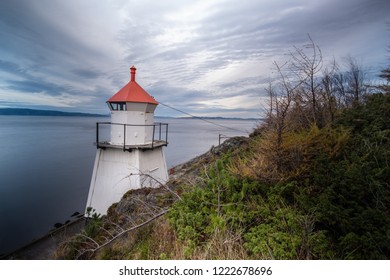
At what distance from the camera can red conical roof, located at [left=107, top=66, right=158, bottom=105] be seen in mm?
6035

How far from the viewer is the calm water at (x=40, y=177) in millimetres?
8492

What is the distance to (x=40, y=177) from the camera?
1117cm

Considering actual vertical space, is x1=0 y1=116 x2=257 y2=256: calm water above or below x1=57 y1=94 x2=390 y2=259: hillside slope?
below

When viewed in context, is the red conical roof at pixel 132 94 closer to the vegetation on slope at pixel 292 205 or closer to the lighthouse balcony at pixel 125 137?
the lighthouse balcony at pixel 125 137

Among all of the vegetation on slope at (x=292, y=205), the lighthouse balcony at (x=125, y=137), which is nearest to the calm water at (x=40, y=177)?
the lighthouse balcony at (x=125, y=137)

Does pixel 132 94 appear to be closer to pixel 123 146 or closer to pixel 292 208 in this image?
pixel 123 146

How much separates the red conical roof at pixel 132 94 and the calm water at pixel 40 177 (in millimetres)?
1010

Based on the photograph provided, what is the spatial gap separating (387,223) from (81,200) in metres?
14.2

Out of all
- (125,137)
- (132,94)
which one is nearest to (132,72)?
(132,94)

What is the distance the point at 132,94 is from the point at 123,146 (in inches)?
61.5

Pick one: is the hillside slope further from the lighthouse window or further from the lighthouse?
the lighthouse window

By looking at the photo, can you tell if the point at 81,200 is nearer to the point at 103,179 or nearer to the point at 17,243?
the point at 17,243

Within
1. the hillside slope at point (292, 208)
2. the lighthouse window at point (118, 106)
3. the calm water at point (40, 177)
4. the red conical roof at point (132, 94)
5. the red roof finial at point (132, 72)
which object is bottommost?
the calm water at point (40, 177)

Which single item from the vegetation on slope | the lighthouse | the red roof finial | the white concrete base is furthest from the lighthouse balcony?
the vegetation on slope
